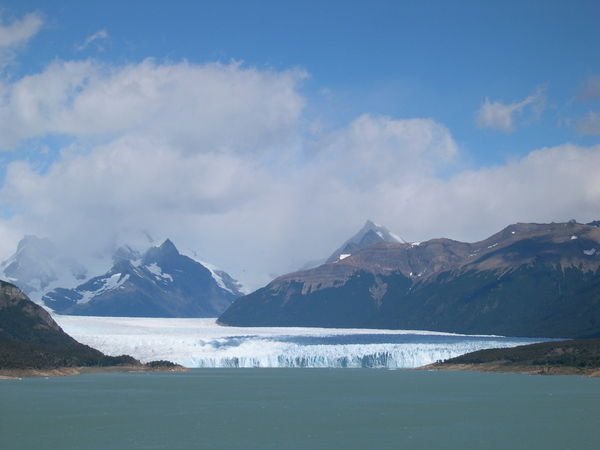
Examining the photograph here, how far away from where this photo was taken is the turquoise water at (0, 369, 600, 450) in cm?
5925

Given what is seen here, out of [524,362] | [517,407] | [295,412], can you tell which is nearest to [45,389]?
[295,412]

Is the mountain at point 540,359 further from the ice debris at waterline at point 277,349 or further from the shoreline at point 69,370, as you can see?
the shoreline at point 69,370

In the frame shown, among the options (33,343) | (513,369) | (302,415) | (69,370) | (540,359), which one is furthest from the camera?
(33,343)

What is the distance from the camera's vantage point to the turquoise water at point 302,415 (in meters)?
59.2

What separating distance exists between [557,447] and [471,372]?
98.8 meters

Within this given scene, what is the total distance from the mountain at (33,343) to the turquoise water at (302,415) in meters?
15.3

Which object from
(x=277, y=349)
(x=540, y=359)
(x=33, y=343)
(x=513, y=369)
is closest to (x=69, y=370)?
(x=33, y=343)

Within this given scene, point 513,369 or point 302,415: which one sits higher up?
point 513,369

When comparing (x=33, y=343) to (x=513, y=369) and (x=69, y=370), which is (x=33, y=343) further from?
(x=513, y=369)

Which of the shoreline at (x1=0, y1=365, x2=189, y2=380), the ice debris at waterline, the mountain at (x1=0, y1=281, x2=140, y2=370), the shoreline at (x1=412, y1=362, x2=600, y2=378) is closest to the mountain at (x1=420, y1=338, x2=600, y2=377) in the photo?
the shoreline at (x1=412, y1=362, x2=600, y2=378)

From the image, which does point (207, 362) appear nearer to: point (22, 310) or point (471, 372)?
point (22, 310)

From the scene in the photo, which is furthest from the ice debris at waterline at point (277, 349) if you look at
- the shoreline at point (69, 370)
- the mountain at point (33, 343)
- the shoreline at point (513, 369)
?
the mountain at point (33, 343)

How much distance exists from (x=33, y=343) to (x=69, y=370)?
9.95m

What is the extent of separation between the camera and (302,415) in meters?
76.2
